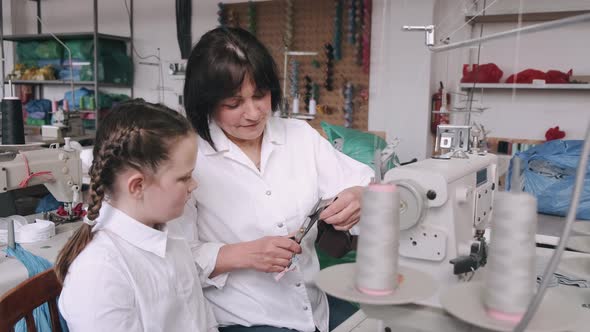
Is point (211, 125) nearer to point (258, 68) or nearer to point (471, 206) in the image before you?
point (258, 68)

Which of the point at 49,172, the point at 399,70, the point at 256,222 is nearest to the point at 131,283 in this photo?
the point at 256,222

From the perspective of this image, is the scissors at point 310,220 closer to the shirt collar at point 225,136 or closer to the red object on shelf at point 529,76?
the shirt collar at point 225,136

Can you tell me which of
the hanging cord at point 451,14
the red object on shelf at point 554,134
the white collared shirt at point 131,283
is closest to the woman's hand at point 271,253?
the white collared shirt at point 131,283

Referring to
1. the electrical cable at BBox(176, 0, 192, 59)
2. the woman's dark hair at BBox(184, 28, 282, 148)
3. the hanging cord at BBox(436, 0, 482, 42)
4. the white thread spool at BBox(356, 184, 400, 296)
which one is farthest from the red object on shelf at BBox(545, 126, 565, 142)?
the electrical cable at BBox(176, 0, 192, 59)

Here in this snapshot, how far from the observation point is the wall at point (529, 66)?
3.14 metres

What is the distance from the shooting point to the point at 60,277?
1018mm

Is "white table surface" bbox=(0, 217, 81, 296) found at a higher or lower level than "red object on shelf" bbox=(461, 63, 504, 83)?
lower

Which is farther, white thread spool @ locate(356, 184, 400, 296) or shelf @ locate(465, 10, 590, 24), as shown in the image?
shelf @ locate(465, 10, 590, 24)

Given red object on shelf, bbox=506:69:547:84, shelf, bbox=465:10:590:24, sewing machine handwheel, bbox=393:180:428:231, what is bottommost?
sewing machine handwheel, bbox=393:180:428:231

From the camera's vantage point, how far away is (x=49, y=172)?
1.72 metres

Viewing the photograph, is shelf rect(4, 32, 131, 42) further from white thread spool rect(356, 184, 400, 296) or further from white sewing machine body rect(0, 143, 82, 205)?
white thread spool rect(356, 184, 400, 296)

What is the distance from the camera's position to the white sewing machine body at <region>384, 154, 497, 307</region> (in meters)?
0.99

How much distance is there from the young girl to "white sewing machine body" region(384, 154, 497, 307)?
1.47 feet

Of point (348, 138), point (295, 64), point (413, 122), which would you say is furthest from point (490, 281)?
point (295, 64)
